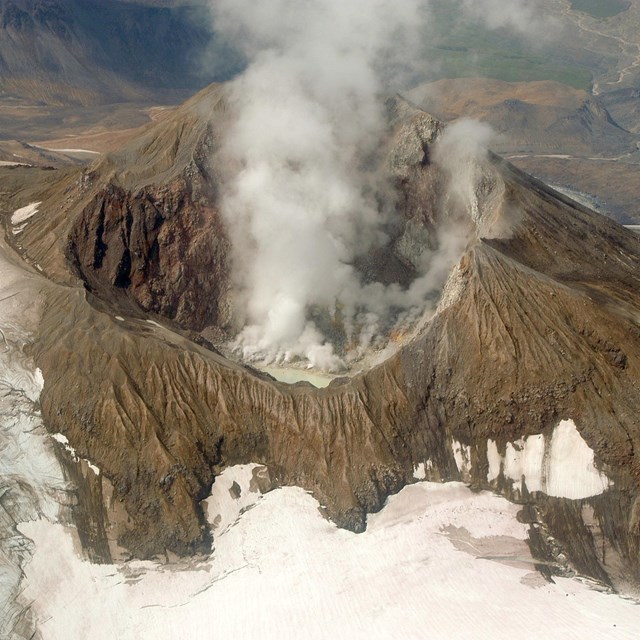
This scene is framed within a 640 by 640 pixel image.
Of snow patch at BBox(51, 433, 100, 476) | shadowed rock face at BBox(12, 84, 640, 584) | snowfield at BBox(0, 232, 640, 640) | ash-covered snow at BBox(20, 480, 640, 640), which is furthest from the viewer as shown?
snow patch at BBox(51, 433, 100, 476)

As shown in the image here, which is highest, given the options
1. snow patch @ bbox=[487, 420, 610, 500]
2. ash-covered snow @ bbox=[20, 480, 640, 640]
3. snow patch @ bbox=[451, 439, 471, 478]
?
snow patch @ bbox=[487, 420, 610, 500]

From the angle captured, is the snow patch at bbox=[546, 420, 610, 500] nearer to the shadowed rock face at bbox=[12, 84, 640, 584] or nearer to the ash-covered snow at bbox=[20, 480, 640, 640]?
the shadowed rock face at bbox=[12, 84, 640, 584]

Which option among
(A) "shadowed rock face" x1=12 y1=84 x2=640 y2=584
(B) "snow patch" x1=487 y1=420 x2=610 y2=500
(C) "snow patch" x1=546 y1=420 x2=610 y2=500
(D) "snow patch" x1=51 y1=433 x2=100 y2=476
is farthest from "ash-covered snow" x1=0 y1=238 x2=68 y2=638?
(C) "snow patch" x1=546 y1=420 x2=610 y2=500

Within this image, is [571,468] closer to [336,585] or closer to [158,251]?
[336,585]

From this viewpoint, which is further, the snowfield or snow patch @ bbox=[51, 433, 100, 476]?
snow patch @ bbox=[51, 433, 100, 476]

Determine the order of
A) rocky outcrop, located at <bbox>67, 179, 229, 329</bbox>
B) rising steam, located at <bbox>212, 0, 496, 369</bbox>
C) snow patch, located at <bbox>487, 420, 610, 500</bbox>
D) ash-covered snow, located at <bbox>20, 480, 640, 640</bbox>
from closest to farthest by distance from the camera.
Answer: ash-covered snow, located at <bbox>20, 480, 640, 640</bbox>, snow patch, located at <bbox>487, 420, 610, 500</bbox>, rocky outcrop, located at <bbox>67, 179, 229, 329</bbox>, rising steam, located at <bbox>212, 0, 496, 369</bbox>

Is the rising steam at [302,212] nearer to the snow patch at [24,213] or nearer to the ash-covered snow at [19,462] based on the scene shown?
the ash-covered snow at [19,462]

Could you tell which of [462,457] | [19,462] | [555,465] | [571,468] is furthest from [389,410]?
[19,462]
